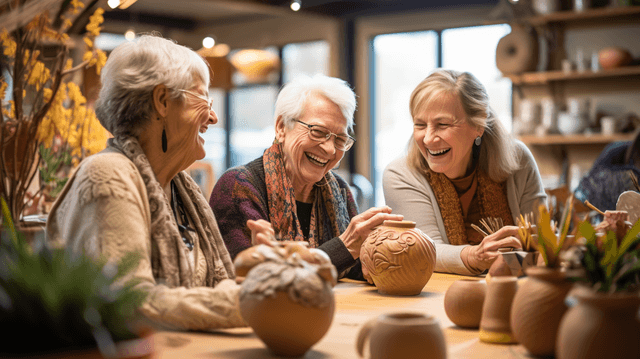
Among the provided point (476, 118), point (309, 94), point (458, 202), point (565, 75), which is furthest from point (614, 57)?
point (309, 94)

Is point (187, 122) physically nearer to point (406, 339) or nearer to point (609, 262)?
point (406, 339)

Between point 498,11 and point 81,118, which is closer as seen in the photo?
point 81,118

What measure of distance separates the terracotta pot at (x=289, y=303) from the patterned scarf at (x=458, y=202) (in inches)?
60.3

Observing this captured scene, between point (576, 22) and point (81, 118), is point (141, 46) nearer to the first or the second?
point (81, 118)

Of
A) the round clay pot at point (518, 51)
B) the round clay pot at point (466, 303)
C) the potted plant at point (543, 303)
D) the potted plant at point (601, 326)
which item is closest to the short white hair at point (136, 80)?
the round clay pot at point (466, 303)

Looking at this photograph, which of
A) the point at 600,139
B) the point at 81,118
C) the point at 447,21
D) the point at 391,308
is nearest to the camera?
the point at 391,308

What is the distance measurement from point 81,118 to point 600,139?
486 cm

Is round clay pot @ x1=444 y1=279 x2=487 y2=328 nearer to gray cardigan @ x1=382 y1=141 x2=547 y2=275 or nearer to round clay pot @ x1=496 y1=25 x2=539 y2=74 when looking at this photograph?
gray cardigan @ x1=382 y1=141 x2=547 y2=275

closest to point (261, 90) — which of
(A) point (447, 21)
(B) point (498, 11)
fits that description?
(A) point (447, 21)

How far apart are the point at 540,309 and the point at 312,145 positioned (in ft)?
4.47

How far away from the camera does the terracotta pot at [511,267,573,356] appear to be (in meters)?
1.03

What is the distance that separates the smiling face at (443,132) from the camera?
2.52 m

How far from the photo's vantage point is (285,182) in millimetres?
2299


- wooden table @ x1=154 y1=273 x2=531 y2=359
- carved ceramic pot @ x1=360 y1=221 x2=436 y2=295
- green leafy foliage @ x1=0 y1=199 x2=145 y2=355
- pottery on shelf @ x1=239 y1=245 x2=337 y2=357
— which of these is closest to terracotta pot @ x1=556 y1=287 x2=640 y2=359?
wooden table @ x1=154 y1=273 x2=531 y2=359
